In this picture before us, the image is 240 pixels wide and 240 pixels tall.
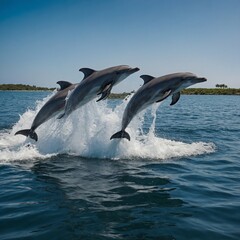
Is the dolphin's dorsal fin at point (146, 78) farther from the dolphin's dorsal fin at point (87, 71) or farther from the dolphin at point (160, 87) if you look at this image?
the dolphin's dorsal fin at point (87, 71)

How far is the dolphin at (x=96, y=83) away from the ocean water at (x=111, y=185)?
2361mm

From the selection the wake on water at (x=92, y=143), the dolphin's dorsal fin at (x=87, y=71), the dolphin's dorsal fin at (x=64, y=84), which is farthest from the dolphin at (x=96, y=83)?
the wake on water at (x=92, y=143)

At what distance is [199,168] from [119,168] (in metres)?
2.90

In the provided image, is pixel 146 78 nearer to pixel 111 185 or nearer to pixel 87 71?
pixel 87 71

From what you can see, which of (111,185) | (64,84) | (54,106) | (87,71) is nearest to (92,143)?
(54,106)

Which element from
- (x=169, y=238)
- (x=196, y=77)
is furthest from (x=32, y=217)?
(x=196, y=77)

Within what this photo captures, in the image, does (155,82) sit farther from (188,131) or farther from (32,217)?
(188,131)

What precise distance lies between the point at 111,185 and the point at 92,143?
5.38 meters

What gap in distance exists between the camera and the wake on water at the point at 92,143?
14.4m

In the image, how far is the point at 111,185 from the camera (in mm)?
10031

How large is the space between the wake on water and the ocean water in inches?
1.8

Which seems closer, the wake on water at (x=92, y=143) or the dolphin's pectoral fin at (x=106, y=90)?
the dolphin's pectoral fin at (x=106, y=90)

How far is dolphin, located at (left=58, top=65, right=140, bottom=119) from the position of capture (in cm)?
1251

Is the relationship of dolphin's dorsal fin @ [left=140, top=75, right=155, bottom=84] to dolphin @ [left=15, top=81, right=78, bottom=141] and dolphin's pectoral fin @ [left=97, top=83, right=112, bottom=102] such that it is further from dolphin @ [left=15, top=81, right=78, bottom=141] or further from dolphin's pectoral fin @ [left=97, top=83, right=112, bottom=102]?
dolphin @ [left=15, top=81, right=78, bottom=141]
